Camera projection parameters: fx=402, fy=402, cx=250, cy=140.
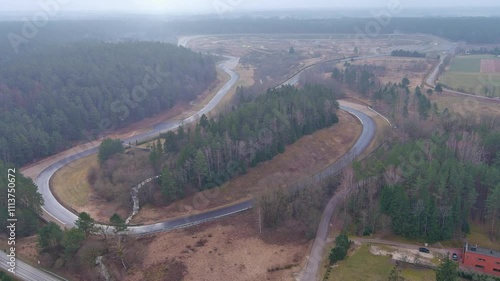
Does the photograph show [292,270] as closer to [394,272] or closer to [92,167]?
[394,272]

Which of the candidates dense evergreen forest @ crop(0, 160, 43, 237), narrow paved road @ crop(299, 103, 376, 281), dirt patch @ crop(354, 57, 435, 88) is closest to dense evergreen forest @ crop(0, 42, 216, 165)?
dense evergreen forest @ crop(0, 160, 43, 237)

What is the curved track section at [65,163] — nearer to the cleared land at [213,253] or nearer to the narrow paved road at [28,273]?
the cleared land at [213,253]

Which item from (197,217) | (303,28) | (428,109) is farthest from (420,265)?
(303,28)

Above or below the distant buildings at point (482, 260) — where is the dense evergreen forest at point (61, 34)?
above

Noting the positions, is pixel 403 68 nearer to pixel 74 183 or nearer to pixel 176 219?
pixel 176 219

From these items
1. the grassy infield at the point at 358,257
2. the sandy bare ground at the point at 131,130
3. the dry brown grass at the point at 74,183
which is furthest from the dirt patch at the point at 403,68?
the dry brown grass at the point at 74,183

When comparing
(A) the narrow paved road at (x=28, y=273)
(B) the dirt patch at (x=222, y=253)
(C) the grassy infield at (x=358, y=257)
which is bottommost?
(B) the dirt patch at (x=222, y=253)
